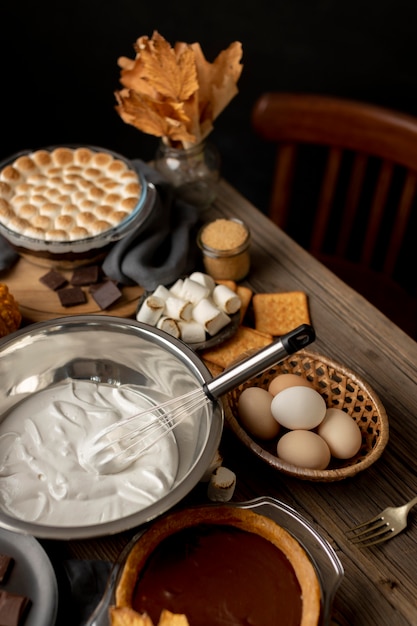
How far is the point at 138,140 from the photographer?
2188mm

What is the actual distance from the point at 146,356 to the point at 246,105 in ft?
3.91

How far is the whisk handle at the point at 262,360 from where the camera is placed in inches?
33.7

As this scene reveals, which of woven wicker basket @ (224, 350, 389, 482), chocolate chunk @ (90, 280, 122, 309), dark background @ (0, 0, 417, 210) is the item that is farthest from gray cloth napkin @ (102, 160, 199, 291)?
dark background @ (0, 0, 417, 210)

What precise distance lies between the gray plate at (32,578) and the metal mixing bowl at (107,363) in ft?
0.32

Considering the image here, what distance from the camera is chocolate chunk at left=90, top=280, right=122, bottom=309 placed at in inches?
48.4

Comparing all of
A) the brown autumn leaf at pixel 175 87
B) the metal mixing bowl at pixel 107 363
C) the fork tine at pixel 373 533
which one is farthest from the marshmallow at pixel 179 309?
the fork tine at pixel 373 533

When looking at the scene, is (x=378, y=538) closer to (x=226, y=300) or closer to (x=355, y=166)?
(x=226, y=300)

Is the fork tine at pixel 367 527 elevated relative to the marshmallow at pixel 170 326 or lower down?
lower down

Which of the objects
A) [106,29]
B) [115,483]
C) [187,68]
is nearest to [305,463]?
[115,483]

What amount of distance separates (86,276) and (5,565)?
582 millimetres

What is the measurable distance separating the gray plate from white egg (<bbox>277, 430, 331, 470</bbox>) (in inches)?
13.6

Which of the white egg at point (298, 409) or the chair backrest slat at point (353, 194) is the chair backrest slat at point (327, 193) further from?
the white egg at point (298, 409)

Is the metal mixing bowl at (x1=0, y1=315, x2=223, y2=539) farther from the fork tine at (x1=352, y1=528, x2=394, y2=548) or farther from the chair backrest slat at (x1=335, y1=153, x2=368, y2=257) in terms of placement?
the chair backrest slat at (x1=335, y1=153, x2=368, y2=257)

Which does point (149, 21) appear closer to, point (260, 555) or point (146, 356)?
point (146, 356)
